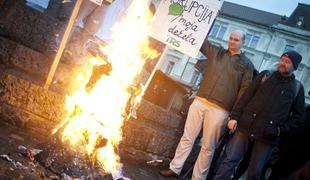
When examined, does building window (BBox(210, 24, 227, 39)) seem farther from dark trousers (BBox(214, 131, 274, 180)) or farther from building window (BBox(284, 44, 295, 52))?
dark trousers (BBox(214, 131, 274, 180))

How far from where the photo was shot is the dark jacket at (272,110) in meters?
4.61

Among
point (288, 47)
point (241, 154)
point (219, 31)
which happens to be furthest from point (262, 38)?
point (241, 154)

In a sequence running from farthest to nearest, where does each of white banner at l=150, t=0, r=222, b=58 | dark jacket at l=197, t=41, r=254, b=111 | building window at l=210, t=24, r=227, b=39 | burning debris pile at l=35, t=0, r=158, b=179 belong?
1. building window at l=210, t=24, r=227, b=39
2. white banner at l=150, t=0, r=222, b=58
3. dark jacket at l=197, t=41, r=254, b=111
4. burning debris pile at l=35, t=0, r=158, b=179

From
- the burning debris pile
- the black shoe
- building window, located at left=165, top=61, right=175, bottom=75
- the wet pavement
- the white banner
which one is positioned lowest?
the wet pavement

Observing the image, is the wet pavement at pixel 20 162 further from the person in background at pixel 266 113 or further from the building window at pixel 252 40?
the building window at pixel 252 40

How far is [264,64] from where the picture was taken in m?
46.0

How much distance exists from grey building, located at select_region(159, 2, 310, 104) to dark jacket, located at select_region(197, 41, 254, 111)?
38688 mm

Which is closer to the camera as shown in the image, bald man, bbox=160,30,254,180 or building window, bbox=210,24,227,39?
bald man, bbox=160,30,254,180

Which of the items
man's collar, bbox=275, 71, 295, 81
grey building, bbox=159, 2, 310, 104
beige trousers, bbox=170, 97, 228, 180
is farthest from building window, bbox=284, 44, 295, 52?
beige trousers, bbox=170, 97, 228, 180

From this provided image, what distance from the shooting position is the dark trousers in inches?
185

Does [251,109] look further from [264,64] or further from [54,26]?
[264,64]

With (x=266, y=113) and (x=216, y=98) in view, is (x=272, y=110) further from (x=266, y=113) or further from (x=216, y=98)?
(x=216, y=98)

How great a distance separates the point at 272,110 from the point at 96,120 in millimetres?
2408

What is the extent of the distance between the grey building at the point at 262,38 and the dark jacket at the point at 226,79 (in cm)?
3869
